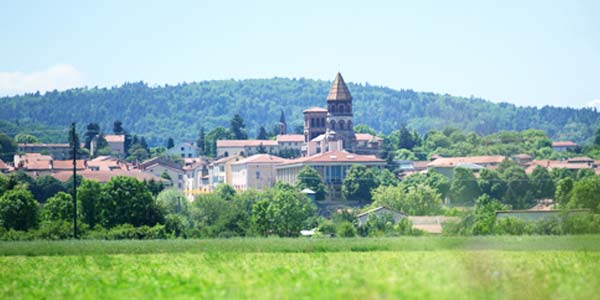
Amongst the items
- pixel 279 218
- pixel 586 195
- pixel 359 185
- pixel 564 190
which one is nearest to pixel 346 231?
pixel 279 218

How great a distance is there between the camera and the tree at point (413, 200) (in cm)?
12950

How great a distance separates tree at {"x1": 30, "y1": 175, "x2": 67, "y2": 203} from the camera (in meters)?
139

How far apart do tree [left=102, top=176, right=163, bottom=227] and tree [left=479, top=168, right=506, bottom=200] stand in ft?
193

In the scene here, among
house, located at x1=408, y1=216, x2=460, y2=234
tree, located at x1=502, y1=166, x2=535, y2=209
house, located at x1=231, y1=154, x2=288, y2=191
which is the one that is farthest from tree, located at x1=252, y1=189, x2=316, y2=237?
house, located at x1=231, y1=154, x2=288, y2=191

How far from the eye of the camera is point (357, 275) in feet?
110

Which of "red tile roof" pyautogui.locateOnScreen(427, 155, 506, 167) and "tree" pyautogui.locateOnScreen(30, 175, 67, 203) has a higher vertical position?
"red tile roof" pyautogui.locateOnScreen(427, 155, 506, 167)

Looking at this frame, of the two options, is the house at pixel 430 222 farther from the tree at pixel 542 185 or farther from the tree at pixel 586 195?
the tree at pixel 542 185

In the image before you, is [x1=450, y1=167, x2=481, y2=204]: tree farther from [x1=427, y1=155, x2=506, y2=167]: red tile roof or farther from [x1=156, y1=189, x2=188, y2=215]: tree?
[x1=156, y1=189, x2=188, y2=215]: tree

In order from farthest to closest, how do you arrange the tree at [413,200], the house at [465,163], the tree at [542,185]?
the house at [465,163] → the tree at [542,185] → the tree at [413,200]

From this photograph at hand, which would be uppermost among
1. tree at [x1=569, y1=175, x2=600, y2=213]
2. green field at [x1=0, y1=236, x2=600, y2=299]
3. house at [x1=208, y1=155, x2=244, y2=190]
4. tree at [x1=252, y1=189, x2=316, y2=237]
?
green field at [x1=0, y1=236, x2=600, y2=299]

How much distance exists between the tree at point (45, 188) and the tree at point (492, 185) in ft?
147

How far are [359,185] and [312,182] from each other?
6.34 meters

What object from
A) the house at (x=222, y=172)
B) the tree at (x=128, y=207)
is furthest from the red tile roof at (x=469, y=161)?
the tree at (x=128, y=207)

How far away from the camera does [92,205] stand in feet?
288
